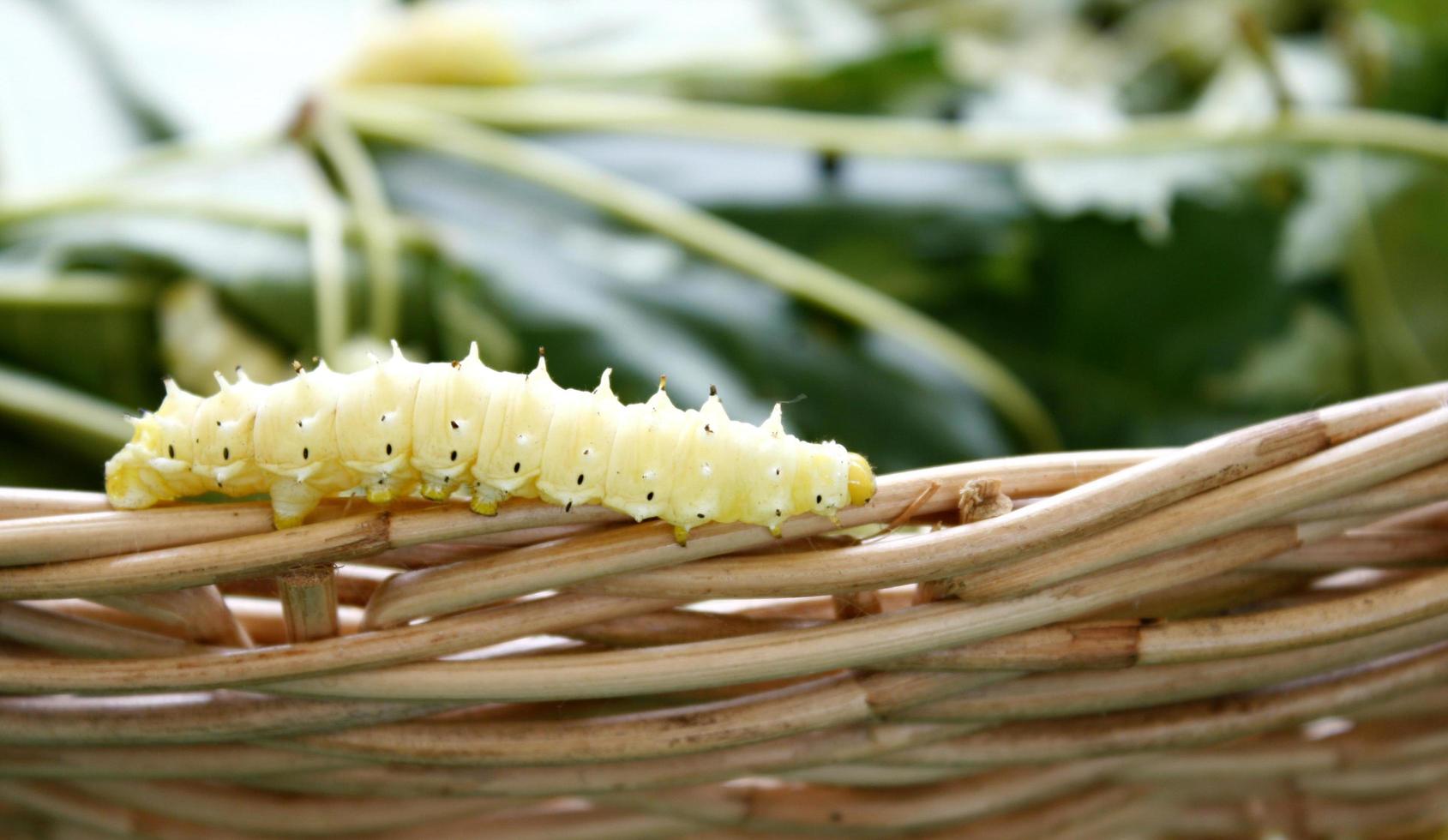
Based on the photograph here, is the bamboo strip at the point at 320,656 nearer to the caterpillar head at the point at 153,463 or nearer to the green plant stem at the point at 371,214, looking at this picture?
the caterpillar head at the point at 153,463

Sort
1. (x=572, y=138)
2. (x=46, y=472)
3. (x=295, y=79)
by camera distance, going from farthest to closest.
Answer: (x=295, y=79) < (x=572, y=138) < (x=46, y=472)

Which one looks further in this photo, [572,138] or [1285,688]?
[572,138]

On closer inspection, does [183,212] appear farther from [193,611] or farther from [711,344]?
[193,611]

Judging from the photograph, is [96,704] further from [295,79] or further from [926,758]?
[295,79]

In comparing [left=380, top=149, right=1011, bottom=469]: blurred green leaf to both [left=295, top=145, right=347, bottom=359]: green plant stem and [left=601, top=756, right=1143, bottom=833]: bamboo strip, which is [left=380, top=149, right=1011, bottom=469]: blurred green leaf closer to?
[left=295, top=145, right=347, bottom=359]: green plant stem

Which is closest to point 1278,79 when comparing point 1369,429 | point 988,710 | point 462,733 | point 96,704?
point 1369,429

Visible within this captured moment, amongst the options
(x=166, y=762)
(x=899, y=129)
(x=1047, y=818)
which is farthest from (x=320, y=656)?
(x=899, y=129)

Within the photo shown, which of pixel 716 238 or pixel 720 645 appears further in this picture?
pixel 716 238
